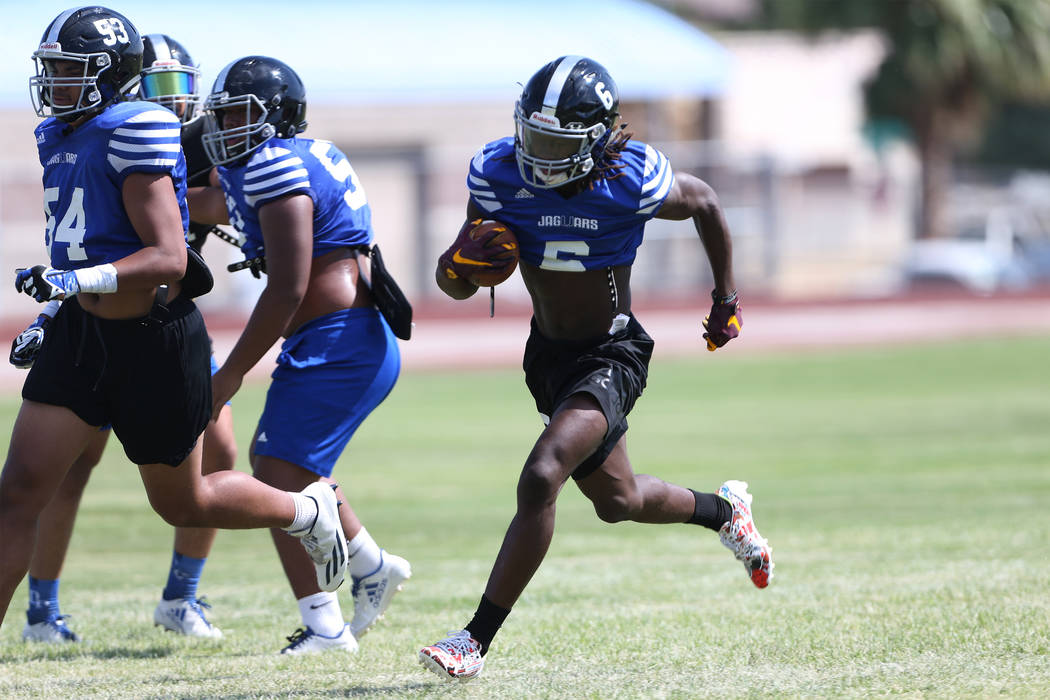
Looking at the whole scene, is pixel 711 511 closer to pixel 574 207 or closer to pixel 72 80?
pixel 574 207

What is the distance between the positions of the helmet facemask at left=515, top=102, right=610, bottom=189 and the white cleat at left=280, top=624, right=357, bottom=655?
6.41ft

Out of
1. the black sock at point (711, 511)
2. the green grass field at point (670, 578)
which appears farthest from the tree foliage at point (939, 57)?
the black sock at point (711, 511)

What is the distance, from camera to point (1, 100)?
88.4 feet

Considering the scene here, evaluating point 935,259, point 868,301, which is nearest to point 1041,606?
point 868,301

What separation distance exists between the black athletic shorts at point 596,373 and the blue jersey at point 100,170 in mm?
1483

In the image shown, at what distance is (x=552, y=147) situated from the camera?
16.2 feet

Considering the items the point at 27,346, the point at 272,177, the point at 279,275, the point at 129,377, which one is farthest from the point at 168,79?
the point at 129,377

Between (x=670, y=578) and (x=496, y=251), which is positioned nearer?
(x=496, y=251)

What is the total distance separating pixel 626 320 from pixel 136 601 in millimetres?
2944

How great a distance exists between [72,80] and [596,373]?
79.1 inches

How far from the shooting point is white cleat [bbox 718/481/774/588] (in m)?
5.79

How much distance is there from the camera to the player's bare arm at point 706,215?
5223 millimetres

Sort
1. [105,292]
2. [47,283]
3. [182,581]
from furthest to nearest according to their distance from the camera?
[182,581], [105,292], [47,283]

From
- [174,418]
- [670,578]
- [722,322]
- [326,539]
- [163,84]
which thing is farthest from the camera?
[670,578]
